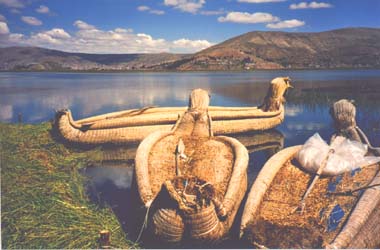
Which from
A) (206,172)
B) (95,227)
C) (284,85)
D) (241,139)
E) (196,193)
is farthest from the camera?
(284,85)

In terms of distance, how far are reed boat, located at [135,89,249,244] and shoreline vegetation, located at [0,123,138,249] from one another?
57 centimetres

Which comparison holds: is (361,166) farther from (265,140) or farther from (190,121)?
(265,140)

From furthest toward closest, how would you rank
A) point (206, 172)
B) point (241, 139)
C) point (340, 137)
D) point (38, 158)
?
point (241, 139) < point (38, 158) < point (340, 137) < point (206, 172)

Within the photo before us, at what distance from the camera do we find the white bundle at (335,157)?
442 cm

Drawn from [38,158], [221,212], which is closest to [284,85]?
[38,158]

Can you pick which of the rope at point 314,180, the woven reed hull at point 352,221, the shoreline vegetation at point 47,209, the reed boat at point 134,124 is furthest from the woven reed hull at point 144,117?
the woven reed hull at point 352,221

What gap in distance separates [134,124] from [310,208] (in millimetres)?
4744

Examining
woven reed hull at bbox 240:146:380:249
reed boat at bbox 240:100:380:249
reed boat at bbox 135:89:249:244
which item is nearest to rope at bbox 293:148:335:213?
reed boat at bbox 240:100:380:249

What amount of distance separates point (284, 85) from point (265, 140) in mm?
1603

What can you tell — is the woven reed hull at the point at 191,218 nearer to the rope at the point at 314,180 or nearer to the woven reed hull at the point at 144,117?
the rope at the point at 314,180

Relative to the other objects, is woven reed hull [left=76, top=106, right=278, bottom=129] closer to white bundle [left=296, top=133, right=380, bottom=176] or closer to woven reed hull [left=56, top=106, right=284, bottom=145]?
woven reed hull [left=56, top=106, right=284, bottom=145]

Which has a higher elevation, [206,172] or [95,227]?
[206,172]

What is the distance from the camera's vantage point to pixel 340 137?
4.89 m

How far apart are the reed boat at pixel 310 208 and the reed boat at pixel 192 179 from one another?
9.0 inches
